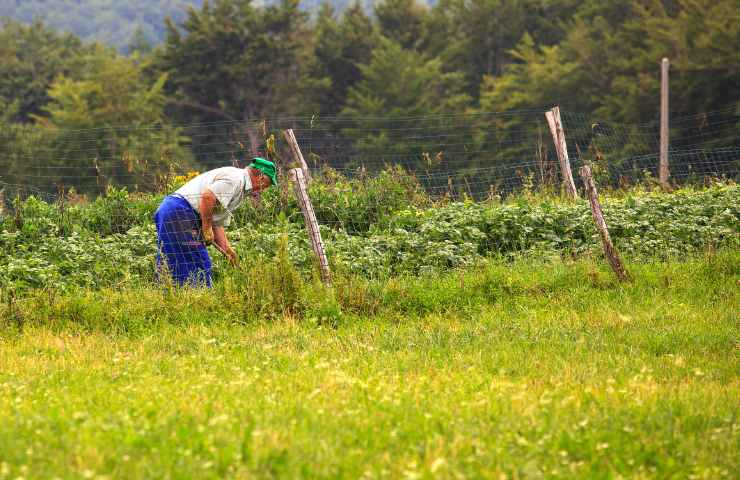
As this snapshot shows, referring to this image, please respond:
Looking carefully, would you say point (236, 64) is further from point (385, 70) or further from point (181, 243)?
point (181, 243)

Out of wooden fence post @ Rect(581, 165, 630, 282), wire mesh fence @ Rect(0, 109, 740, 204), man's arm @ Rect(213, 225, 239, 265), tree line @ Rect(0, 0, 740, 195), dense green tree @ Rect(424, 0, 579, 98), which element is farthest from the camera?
dense green tree @ Rect(424, 0, 579, 98)

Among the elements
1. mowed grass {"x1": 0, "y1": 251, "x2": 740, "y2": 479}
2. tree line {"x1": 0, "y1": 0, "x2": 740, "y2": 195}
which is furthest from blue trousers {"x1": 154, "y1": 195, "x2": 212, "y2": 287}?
tree line {"x1": 0, "y1": 0, "x2": 740, "y2": 195}

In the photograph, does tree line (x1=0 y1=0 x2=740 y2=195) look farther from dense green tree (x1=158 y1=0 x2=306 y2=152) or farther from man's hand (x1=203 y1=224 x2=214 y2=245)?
man's hand (x1=203 y1=224 x2=214 y2=245)

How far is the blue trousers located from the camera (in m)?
8.62

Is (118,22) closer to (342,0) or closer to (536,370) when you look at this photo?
(342,0)

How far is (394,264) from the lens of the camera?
9562 millimetres

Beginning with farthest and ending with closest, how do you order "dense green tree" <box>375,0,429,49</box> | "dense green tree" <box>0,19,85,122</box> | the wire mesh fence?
"dense green tree" <box>0,19,85,122</box> < "dense green tree" <box>375,0,429,49</box> < the wire mesh fence

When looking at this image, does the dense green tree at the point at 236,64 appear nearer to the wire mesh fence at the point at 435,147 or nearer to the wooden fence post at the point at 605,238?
the wire mesh fence at the point at 435,147

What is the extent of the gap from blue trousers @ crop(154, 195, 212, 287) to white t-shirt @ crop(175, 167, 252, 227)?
11 centimetres

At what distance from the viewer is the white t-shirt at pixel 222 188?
28.0ft

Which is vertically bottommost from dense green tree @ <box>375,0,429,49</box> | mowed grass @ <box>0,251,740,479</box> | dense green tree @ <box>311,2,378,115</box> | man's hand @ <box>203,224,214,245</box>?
mowed grass @ <box>0,251,740,479</box>

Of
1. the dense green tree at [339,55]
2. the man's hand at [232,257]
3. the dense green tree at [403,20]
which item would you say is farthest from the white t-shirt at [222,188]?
the dense green tree at [403,20]

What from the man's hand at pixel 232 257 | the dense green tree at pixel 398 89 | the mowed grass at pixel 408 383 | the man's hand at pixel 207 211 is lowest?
the mowed grass at pixel 408 383

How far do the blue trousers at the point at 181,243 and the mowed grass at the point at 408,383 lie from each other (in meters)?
0.55
